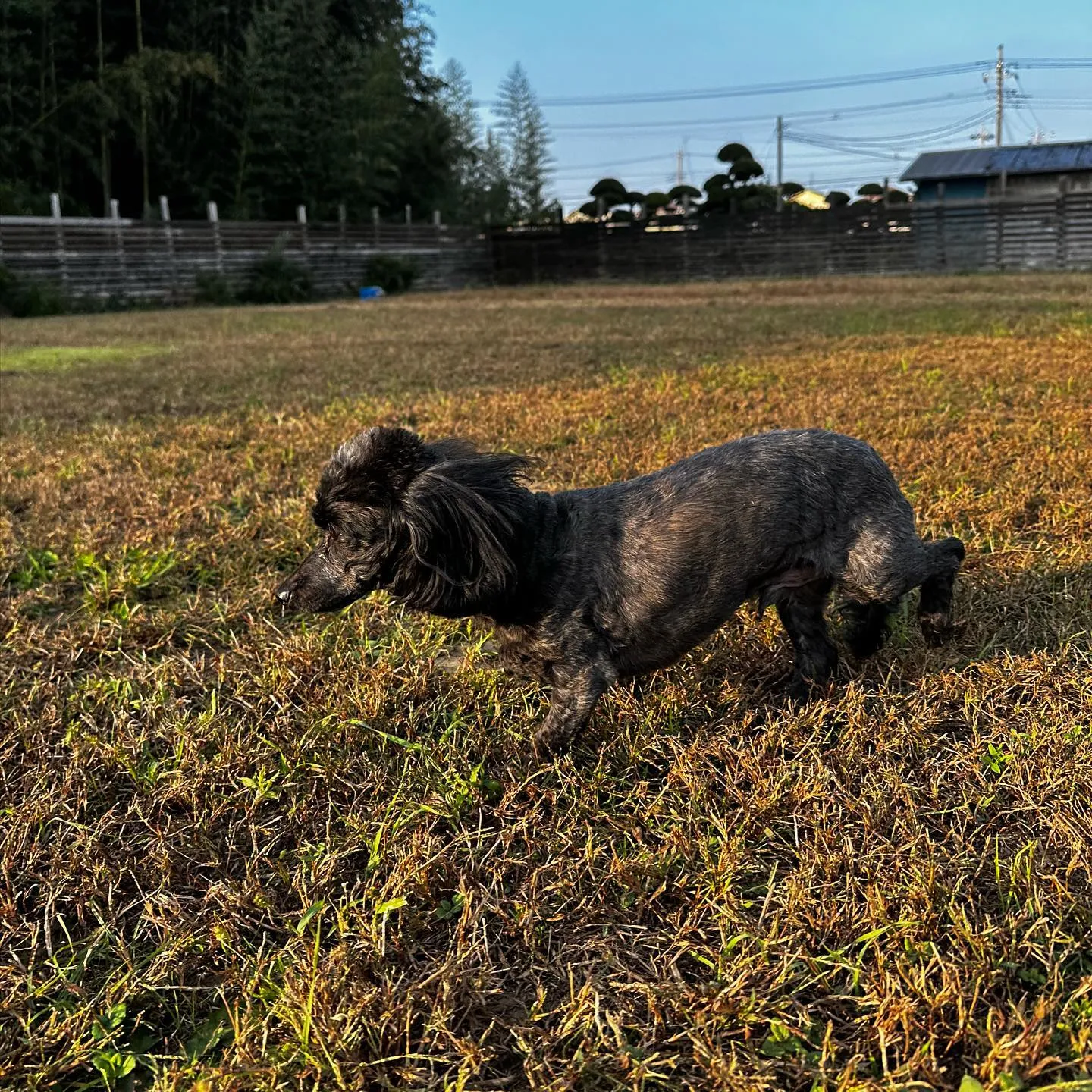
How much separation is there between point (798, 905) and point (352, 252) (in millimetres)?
27091

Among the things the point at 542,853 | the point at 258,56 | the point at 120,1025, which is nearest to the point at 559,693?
the point at 542,853

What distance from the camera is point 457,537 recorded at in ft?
7.13

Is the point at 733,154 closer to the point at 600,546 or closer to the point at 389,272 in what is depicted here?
the point at 389,272

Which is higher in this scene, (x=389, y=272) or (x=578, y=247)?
(x=578, y=247)

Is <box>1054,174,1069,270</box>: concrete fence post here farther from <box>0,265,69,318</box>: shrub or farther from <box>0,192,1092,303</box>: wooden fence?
<box>0,265,69,318</box>: shrub

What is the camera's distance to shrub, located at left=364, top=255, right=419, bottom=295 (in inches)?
1049

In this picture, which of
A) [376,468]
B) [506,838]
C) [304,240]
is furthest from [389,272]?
[506,838]

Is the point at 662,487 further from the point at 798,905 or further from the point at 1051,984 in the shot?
the point at 1051,984

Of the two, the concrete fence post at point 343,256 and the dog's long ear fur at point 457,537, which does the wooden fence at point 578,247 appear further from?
the dog's long ear fur at point 457,537

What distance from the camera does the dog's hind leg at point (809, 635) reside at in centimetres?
259

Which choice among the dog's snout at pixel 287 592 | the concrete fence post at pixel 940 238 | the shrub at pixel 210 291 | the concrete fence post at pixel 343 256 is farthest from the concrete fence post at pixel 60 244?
the concrete fence post at pixel 940 238

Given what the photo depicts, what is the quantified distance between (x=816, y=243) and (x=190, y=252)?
1771 cm

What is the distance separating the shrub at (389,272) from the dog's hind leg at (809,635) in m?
25.9

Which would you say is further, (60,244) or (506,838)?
(60,244)
